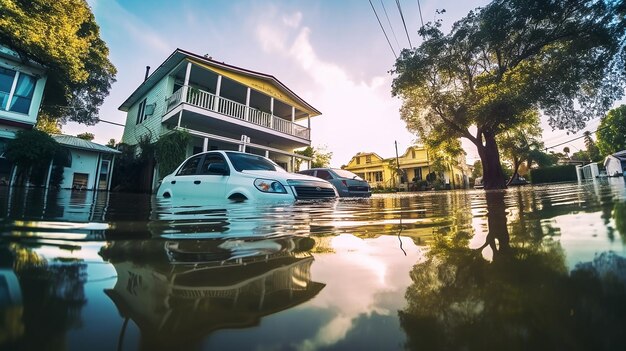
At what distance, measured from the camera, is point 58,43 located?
10562 mm

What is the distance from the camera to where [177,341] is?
0.35 metres

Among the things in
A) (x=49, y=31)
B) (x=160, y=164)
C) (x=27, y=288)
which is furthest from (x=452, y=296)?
(x=49, y=31)

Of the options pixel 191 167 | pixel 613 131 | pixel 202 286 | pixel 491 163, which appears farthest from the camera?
pixel 613 131

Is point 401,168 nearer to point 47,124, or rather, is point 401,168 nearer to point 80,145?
point 80,145

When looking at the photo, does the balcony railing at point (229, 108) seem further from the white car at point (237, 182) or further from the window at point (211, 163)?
the window at point (211, 163)

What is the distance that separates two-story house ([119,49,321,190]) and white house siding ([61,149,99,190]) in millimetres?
2373

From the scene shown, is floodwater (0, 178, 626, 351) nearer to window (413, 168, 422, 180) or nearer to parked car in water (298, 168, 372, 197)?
parked car in water (298, 168, 372, 197)

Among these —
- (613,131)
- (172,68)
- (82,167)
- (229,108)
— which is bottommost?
(82,167)

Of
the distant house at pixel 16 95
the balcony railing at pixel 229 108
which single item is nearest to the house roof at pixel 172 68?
the balcony railing at pixel 229 108

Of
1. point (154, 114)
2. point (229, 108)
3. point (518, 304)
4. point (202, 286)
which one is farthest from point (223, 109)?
point (518, 304)

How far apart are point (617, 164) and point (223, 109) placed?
120ft

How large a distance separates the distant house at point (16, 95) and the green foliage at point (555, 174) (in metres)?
38.0

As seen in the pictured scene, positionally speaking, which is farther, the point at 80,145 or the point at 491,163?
the point at 491,163

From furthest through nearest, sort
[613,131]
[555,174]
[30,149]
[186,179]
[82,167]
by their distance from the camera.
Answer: [613,131] < [555,174] < [82,167] < [30,149] < [186,179]
